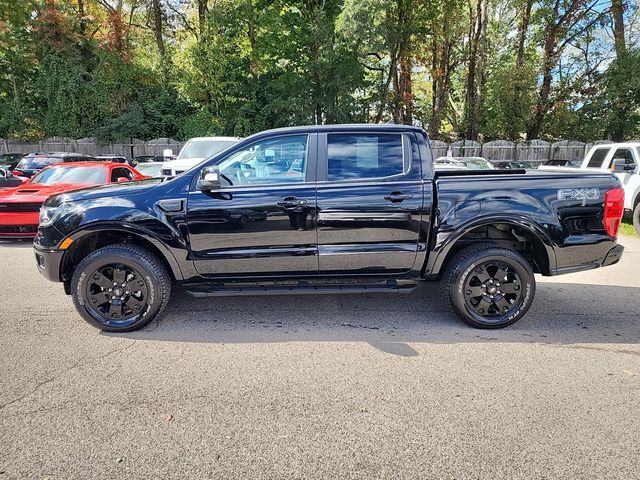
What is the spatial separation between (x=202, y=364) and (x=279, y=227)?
139 centimetres

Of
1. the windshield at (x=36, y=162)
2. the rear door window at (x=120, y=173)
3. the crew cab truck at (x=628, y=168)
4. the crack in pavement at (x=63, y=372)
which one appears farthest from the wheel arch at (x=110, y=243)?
the windshield at (x=36, y=162)

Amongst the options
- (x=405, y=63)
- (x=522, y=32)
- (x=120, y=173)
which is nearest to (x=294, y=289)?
(x=120, y=173)

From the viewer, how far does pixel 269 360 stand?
3.63m

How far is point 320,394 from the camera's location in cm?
312

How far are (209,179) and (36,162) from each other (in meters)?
13.2

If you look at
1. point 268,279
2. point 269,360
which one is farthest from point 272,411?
point 268,279

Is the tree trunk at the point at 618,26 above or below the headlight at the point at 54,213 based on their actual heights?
above

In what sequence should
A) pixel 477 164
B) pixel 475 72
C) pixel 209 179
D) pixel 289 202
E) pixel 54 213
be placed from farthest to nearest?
pixel 475 72 → pixel 477 164 → pixel 54 213 → pixel 289 202 → pixel 209 179

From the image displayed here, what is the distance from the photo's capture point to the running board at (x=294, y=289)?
13.9 ft

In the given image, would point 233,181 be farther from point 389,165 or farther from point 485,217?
point 485,217

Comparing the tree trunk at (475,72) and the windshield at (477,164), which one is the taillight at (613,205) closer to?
the windshield at (477,164)

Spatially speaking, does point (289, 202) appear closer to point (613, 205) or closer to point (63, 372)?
point (63, 372)

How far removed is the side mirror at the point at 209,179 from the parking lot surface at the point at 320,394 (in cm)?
140

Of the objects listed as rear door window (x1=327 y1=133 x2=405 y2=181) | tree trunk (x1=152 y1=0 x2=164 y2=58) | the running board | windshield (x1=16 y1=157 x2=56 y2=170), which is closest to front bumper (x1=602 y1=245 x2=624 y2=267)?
the running board
